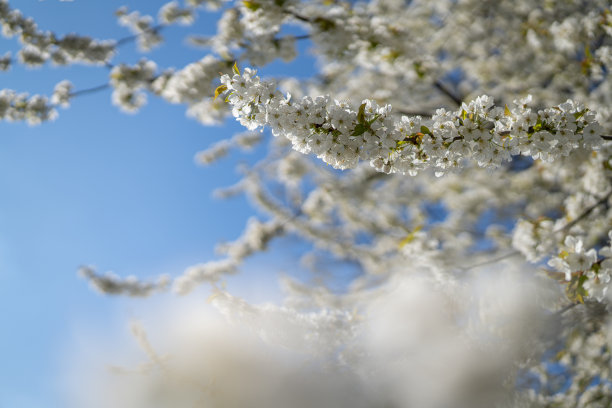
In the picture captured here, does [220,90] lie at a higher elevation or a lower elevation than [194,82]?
lower

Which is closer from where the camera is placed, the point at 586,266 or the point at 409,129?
the point at 409,129

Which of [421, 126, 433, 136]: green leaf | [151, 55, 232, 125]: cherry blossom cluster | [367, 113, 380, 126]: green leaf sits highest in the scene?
[151, 55, 232, 125]: cherry blossom cluster

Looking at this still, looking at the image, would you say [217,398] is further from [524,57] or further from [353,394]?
[524,57]

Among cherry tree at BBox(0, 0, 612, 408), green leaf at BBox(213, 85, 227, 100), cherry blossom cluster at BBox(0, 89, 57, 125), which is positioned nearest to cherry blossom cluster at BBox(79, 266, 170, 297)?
cherry tree at BBox(0, 0, 612, 408)

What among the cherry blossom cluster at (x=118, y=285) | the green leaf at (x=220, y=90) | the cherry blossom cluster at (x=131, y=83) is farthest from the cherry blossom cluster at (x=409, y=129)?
the cherry blossom cluster at (x=118, y=285)

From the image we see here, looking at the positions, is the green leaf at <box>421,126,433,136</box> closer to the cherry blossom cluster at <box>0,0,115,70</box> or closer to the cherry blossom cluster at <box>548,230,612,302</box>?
the cherry blossom cluster at <box>548,230,612,302</box>

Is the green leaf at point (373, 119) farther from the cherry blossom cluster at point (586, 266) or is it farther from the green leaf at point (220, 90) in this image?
the cherry blossom cluster at point (586, 266)

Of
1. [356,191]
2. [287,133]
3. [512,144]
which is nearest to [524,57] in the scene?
[356,191]

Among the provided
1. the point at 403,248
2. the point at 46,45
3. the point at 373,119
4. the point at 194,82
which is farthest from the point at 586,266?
the point at 46,45

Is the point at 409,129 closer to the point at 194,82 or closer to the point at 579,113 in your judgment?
the point at 579,113
